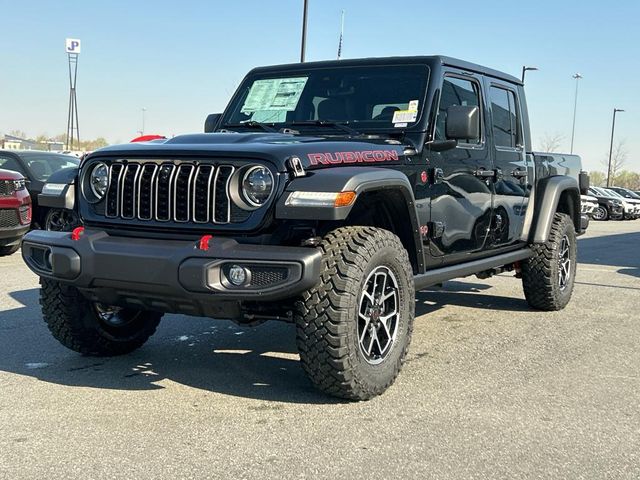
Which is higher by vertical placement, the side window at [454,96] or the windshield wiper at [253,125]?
the side window at [454,96]

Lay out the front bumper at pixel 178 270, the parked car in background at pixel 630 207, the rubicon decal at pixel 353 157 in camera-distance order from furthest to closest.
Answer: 1. the parked car in background at pixel 630 207
2. the rubicon decal at pixel 353 157
3. the front bumper at pixel 178 270

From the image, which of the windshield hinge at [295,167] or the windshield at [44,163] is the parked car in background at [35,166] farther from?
the windshield hinge at [295,167]

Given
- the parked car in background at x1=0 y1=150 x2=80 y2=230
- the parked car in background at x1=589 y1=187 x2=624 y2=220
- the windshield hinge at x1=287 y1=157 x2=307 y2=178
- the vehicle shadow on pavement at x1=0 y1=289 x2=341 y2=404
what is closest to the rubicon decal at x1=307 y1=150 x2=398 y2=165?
the windshield hinge at x1=287 y1=157 x2=307 y2=178

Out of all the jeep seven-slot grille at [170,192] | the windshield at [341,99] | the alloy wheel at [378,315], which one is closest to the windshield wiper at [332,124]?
the windshield at [341,99]

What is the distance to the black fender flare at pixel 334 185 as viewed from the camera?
11.4ft

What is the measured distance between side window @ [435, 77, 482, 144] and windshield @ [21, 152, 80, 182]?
8083 mm

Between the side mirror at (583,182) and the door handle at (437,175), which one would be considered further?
the side mirror at (583,182)

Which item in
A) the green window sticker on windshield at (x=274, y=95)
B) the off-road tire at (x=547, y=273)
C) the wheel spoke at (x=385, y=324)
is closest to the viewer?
the wheel spoke at (x=385, y=324)

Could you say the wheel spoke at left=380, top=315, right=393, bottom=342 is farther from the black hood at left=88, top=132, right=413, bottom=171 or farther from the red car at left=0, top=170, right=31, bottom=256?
the red car at left=0, top=170, right=31, bottom=256

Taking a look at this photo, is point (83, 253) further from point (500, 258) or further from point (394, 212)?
point (500, 258)

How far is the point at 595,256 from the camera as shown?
1266cm

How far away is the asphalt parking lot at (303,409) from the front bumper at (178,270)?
0.58 meters

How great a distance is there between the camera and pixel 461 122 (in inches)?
180

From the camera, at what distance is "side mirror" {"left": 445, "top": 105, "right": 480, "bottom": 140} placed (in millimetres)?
4570
